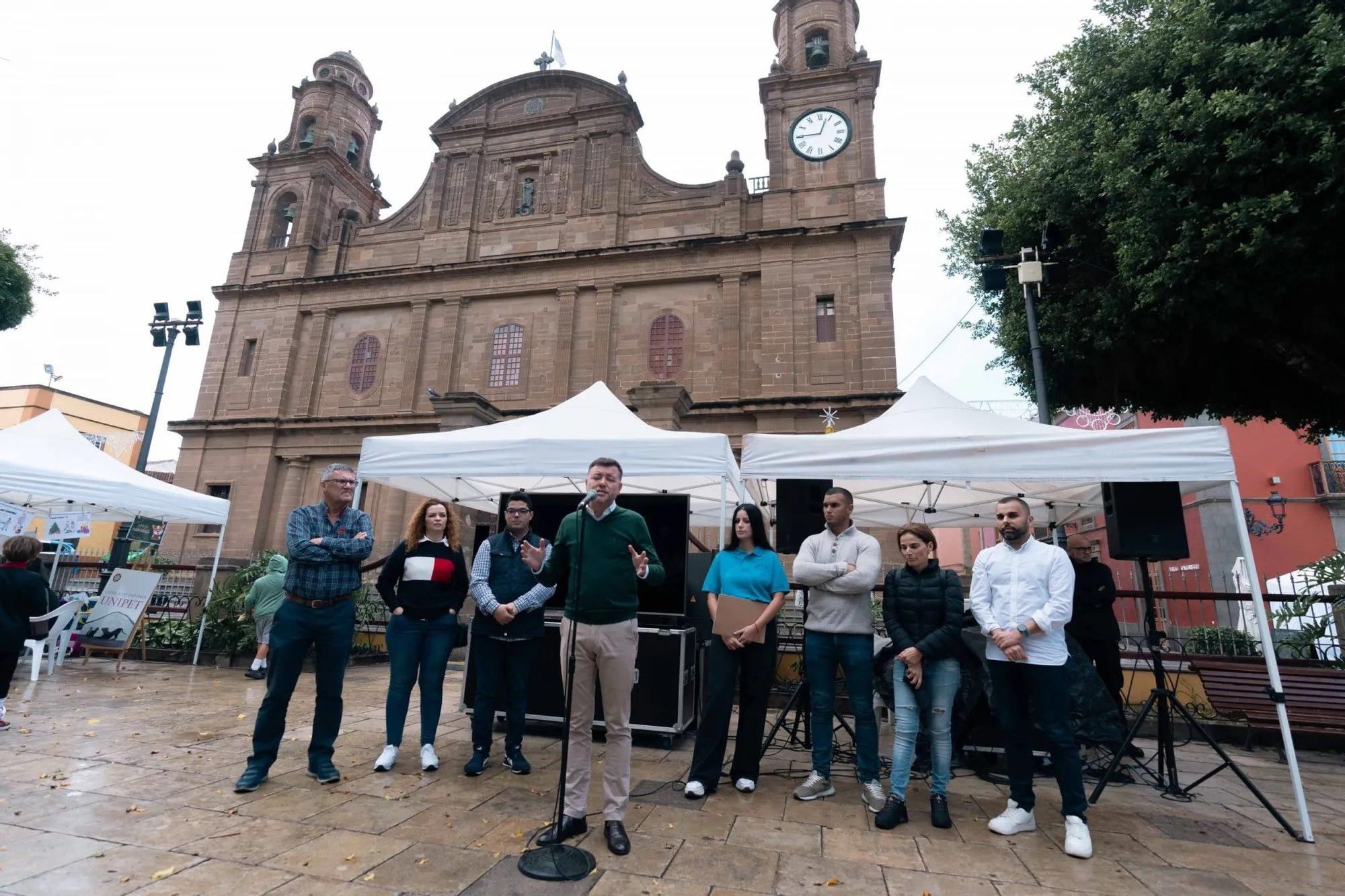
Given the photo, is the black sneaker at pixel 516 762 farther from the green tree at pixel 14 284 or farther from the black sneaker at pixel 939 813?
the green tree at pixel 14 284

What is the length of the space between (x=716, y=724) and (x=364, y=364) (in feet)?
66.3

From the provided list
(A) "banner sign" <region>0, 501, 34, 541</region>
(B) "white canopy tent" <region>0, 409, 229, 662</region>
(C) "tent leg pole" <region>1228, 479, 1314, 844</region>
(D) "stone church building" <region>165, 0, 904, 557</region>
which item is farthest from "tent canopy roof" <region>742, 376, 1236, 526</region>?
(A) "banner sign" <region>0, 501, 34, 541</region>

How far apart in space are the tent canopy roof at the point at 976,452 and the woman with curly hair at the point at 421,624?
2.57 m

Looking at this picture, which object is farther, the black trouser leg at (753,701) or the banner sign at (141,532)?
the banner sign at (141,532)

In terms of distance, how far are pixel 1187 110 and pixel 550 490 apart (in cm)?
977

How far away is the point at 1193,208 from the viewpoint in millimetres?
7793

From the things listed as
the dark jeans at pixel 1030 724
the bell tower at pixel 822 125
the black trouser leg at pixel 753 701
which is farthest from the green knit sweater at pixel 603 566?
the bell tower at pixel 822 125

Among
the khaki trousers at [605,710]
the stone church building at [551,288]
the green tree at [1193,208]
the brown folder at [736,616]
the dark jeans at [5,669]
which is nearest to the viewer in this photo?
the khaki trousers at [605,710]

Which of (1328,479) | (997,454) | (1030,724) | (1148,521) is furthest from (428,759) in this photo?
(1328,479)

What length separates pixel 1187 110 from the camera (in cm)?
820

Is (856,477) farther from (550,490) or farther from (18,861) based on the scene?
(18,861)

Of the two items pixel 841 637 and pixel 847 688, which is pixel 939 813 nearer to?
pixel 847 688

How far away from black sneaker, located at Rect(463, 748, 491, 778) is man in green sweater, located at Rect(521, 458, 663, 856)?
1.33m

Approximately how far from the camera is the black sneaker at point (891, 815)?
3768 millimetres
